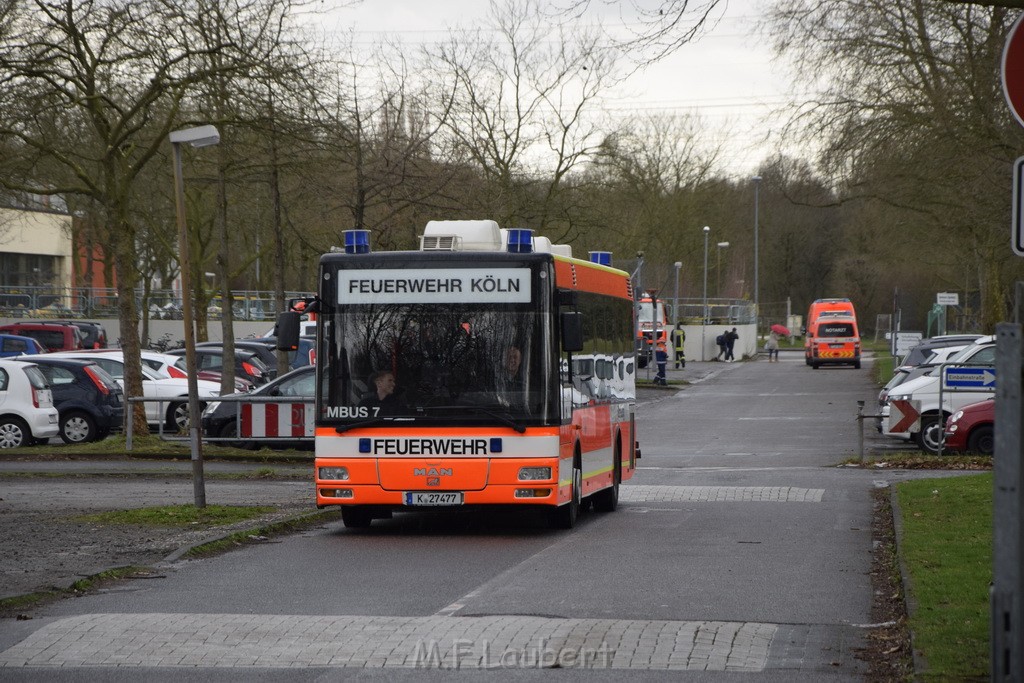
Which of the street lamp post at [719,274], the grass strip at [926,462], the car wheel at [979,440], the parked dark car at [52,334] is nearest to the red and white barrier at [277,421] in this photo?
the grass strip at [926,462]

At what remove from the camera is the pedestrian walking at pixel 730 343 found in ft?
256

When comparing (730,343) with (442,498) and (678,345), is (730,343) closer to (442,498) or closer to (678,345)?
(678,345)

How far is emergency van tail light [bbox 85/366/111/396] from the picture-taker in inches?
1045

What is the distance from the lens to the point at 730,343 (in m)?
78.8

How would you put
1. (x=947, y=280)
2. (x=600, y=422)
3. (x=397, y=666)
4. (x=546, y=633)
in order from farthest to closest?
(x=947, y=280) → (x=600, y=422) → (x=546, y=633) → (x=397, y=666)

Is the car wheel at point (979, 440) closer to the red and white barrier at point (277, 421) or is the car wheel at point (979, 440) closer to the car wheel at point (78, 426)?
the red and white barrier at point (277, 421)

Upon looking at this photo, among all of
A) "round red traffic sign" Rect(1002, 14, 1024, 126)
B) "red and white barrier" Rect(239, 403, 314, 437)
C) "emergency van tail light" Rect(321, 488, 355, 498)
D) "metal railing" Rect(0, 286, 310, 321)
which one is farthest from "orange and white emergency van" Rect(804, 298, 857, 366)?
"round red traffic sign" Rect(1002, 14, 1024, 126)

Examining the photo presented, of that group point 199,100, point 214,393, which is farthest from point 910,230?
point 199,100

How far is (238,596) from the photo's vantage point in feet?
33.4

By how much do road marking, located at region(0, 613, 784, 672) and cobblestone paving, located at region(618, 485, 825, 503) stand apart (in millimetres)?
9013

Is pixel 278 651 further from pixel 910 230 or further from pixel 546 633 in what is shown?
pixel 910 230

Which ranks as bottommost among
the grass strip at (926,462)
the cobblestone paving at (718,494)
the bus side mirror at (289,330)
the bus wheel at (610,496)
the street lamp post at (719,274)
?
the grass strip at (926,462)

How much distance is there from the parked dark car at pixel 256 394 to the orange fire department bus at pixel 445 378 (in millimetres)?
10359

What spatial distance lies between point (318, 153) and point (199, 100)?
Result: 6.94 ft
